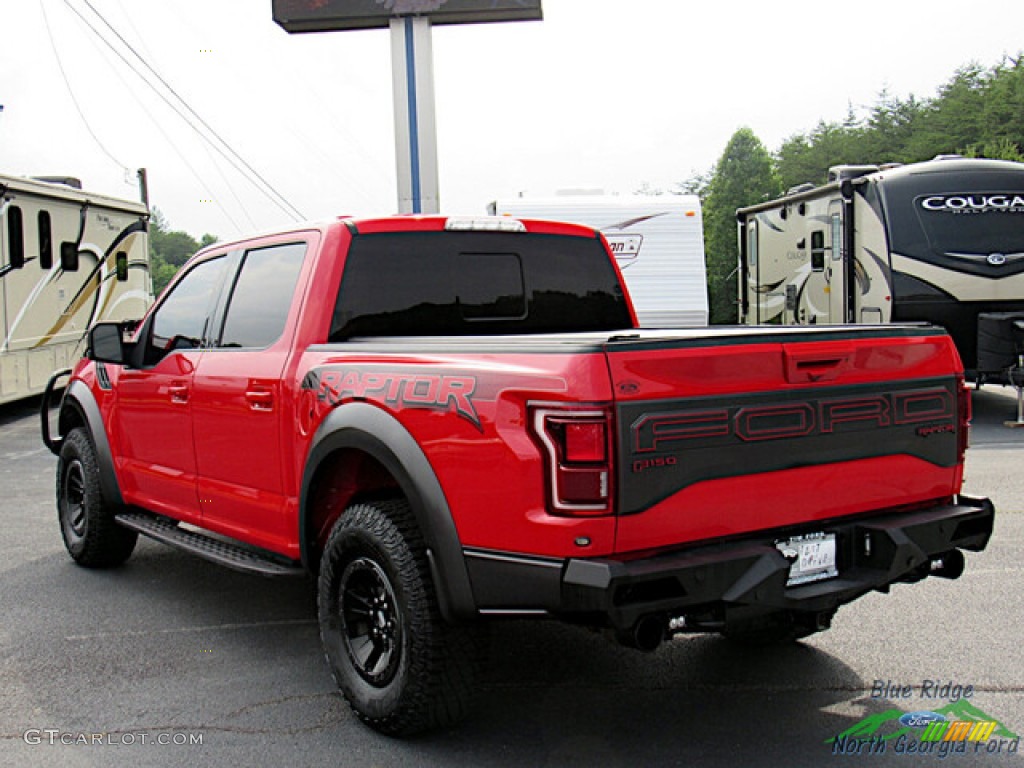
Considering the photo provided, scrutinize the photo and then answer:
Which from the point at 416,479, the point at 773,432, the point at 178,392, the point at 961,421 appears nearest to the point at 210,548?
the point at 178,392

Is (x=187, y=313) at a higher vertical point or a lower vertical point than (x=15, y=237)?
lower

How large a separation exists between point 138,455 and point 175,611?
88cm

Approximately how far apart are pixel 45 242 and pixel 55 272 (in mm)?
590

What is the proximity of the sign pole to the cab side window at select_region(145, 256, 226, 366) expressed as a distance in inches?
637

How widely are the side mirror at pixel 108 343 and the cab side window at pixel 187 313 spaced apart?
15 cm

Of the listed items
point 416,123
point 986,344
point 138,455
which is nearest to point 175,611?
point 138,455

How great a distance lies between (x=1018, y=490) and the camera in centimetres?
827

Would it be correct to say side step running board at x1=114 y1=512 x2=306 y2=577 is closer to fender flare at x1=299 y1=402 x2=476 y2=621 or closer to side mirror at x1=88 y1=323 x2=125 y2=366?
fender flare at x1=299 y1=402 x2=476 y2=621

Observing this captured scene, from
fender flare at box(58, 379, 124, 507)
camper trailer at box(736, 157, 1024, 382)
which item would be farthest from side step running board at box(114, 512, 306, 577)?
camper trailer at box(736, 157, 1024, 382)

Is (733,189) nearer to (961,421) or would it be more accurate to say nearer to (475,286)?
(475,286)

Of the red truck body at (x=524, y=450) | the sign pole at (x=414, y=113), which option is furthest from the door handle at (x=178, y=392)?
the sign pole at (x=414, y=113)

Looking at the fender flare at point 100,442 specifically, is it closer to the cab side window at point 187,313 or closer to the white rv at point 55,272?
the cab side window at point 187,313

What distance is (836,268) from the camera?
548 inches

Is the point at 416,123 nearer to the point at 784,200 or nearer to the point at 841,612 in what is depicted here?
the point at 784,200
